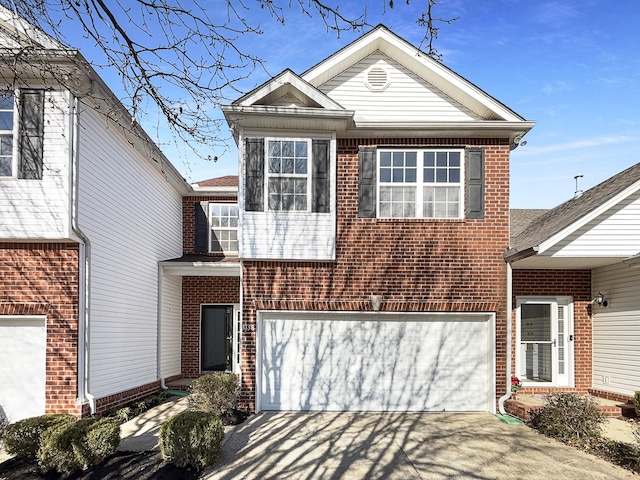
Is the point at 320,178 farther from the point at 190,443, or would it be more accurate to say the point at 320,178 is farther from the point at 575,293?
the point at 575,293

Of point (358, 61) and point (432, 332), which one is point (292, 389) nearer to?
point (432, 332)

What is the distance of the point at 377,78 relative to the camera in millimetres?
10195

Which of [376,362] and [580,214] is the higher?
[580,214]

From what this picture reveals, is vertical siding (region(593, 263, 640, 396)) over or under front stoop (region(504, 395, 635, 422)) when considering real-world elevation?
over

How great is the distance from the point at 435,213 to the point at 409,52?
11.8 ft

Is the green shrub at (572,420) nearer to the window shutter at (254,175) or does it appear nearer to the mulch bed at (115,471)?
the mulch bed at (115,471)

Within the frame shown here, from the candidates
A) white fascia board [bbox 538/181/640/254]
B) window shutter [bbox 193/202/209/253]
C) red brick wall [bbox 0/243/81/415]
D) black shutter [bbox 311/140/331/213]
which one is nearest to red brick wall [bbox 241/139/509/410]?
black shutter [bbox 311/140/331/213]

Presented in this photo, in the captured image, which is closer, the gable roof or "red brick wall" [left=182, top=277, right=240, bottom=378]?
the gable roof

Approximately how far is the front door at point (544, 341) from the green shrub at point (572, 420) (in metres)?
2.63

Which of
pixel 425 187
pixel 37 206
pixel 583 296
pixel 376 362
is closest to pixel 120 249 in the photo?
pixel 37 206

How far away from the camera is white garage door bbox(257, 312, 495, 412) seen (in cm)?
960

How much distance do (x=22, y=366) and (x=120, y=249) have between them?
9.89 feet

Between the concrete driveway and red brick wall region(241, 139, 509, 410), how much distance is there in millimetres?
1940

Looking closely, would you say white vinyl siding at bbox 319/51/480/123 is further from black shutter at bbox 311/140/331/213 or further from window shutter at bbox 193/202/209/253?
window shutter at bbox 193/202/209/253
